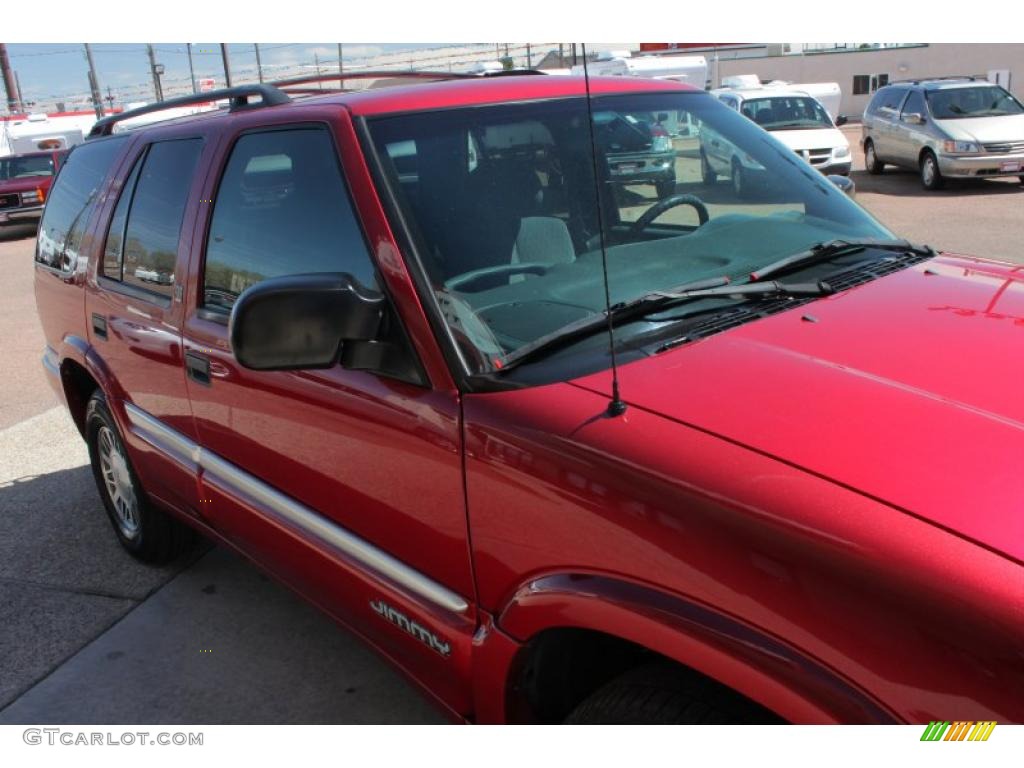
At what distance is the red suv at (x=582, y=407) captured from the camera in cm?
149

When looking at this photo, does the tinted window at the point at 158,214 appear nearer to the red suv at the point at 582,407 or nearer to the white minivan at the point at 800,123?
the red suv at the point at 582,407

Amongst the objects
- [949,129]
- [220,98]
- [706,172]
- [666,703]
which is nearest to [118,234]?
[220,98]

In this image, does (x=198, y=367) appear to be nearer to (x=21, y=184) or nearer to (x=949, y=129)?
(x=949, y=129)

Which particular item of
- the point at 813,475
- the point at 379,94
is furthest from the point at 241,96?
the point at 813,475

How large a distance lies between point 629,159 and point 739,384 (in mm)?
1116

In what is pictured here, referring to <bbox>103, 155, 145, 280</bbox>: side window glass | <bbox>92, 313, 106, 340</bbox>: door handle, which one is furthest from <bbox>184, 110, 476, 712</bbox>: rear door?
<bbox>92, 313, 106, 340</bbox>: door handle

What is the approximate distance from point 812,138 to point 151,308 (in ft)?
45.6

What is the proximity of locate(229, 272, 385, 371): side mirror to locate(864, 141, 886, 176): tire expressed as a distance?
17.8 m

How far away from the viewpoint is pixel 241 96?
3.28 meters

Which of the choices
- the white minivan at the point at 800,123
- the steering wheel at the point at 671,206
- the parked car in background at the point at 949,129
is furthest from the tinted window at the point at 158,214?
the parked car in background at the point at 949,129

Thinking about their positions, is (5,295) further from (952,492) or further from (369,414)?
(952,492)

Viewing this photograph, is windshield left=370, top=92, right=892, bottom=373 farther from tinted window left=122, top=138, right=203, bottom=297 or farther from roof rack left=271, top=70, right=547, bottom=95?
tinted window left=122, top=138, right=203, bottom=297

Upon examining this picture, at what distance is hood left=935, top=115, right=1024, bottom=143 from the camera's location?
14.9 metres

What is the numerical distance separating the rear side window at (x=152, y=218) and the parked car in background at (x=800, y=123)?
12365mm
